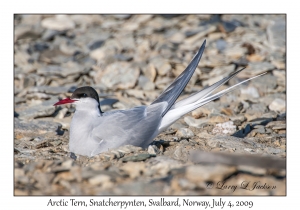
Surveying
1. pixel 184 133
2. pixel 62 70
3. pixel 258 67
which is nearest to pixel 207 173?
pixel 184 133

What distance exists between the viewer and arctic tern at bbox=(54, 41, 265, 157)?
5621 millimetres

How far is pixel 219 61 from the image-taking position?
9406 mm

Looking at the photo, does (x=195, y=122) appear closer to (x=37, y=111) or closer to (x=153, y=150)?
(x=153, y=150)

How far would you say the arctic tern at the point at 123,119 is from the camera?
562 centimetres

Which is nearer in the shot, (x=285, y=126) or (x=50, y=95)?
(x=285, y=126)

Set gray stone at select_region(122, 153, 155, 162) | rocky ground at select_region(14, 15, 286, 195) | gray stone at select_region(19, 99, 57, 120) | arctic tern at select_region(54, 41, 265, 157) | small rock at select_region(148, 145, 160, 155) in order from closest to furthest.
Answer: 1. rocky ground at select_region(14, 15, 286, 195)
2. gray stone at select_region(122, 153, 155, 162)
3. small rock at select_region(148, 145, 160, 155)
4. arctic tern at select_region(54, 41, 265, 157)
5. gray stone at select_region(19, 99, 57, 120)

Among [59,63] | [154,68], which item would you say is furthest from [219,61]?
[59,63]

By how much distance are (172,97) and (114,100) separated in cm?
213

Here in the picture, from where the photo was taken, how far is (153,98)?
8406 mm

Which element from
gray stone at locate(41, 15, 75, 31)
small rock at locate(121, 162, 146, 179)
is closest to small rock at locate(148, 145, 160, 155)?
small rock at locate(121, 162, 146, 179)

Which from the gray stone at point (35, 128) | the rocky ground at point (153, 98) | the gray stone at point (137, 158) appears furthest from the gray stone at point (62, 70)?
the gray stone at point (137, 158)

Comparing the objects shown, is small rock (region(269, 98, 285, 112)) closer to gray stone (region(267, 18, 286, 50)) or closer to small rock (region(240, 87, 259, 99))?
small rock (region(240, 87, 259, 99))

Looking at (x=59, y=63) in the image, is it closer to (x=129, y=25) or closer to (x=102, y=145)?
(x=129, y=25)

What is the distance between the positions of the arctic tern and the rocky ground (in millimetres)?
189
